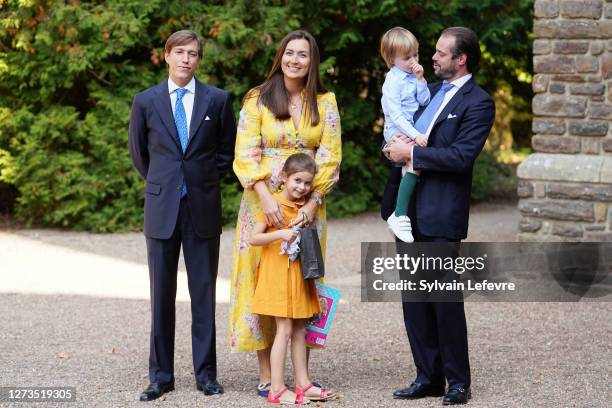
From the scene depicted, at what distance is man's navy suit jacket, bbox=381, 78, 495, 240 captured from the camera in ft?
17.2

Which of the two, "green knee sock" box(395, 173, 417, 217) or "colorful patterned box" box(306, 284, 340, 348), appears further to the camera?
"colorful patterned box" box(306, 284, 340, 348)

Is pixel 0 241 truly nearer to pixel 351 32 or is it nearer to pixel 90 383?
pixel 351 32

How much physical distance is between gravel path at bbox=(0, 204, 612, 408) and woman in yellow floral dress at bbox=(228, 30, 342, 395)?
0.52 metres

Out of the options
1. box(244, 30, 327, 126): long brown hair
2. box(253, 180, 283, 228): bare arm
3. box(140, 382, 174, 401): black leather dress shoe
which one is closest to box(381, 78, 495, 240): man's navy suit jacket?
box(244, 30, 327, 126): long brown hair

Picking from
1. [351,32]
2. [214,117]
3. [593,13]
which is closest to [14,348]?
[214,117]

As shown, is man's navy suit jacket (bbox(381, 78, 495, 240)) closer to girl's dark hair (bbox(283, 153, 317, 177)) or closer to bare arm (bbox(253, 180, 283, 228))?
girl's dark hair (bbox(283, 153, 317, 177))

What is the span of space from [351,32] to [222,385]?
8213 mm

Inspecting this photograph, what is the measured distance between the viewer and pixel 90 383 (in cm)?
594

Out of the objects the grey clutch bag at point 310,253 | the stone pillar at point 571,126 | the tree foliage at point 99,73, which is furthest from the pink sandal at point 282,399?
the tree foliage at point 99,73

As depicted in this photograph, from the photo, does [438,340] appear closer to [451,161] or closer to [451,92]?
[451,161]

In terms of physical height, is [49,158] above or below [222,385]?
above

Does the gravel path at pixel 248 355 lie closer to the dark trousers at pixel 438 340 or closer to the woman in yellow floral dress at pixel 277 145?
the dark trousers at pixel 438 340

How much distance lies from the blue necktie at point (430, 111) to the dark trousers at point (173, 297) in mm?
1222

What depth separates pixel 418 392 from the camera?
18.2 ft
